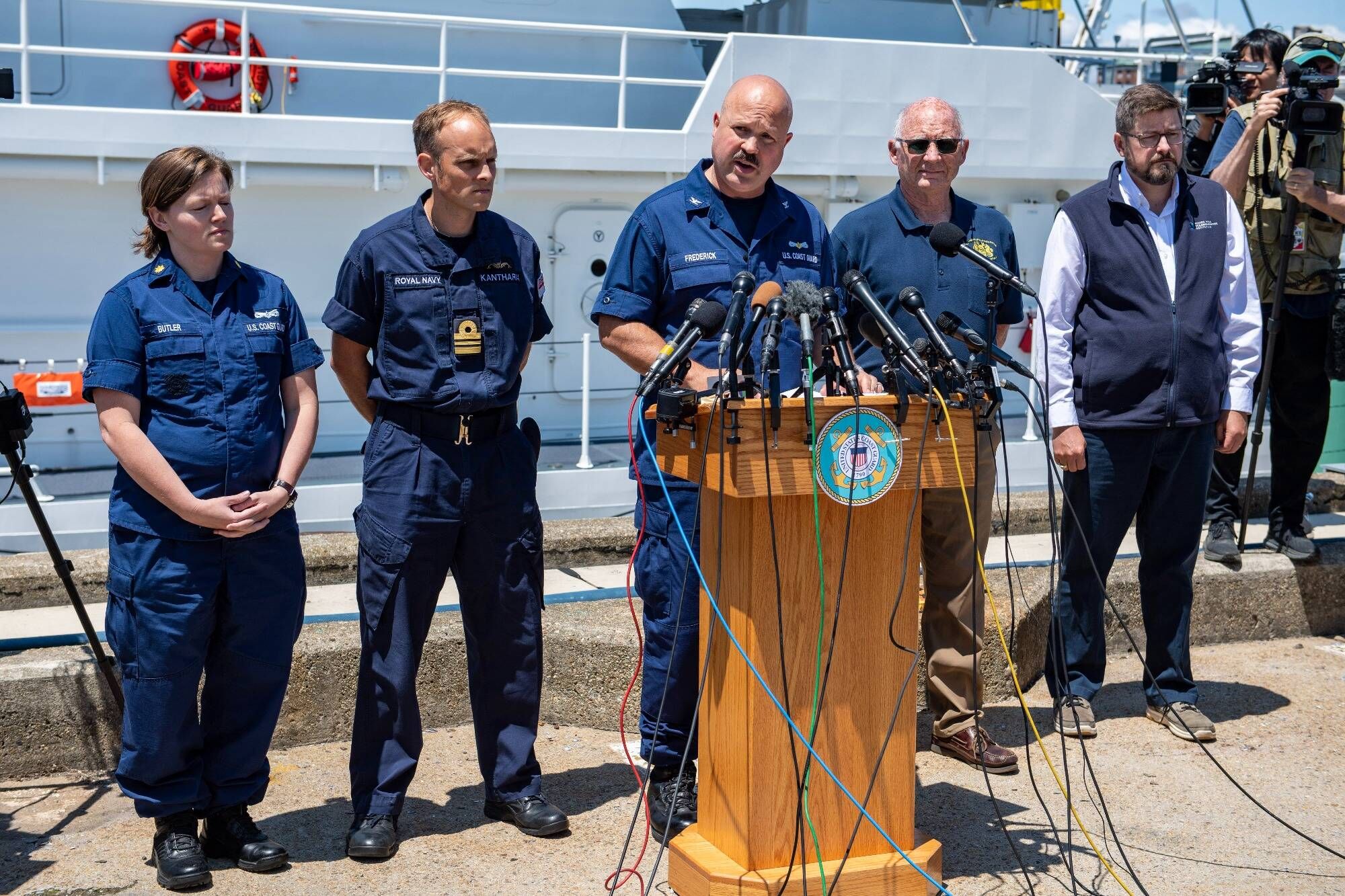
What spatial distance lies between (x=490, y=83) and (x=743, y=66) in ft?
6.27

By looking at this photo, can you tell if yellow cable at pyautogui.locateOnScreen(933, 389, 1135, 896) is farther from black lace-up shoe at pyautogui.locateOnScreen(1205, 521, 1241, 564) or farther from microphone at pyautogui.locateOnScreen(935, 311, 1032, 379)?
black lace-up shoe at pyautogui.locateOnScreen(1205, 521, 1241, 564)

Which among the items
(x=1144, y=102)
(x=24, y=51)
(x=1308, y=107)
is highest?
(x=24, y=51)

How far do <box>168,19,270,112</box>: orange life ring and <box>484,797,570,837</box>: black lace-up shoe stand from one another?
6227 millimetres

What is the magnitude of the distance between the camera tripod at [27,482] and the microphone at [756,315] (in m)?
2.20

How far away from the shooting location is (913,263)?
408 centimetres

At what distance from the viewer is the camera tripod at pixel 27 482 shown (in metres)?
3.90

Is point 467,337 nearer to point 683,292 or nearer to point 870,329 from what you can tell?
point 683,292

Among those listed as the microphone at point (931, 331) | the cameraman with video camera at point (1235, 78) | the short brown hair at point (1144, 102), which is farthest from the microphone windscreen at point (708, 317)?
the cameraman with video camera at point (1235, 78)

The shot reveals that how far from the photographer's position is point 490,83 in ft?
31.6

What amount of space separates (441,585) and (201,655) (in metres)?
0.64

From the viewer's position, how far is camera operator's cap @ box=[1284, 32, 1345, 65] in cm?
523

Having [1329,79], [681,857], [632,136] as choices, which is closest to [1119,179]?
[1329,79]

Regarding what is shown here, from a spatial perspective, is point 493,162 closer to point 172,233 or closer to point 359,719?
point 172,233

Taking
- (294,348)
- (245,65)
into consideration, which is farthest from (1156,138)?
(245,65)
